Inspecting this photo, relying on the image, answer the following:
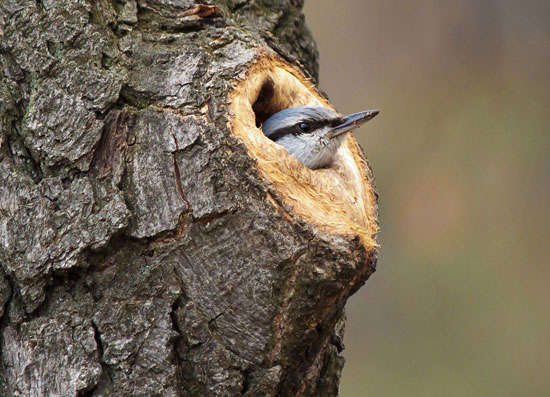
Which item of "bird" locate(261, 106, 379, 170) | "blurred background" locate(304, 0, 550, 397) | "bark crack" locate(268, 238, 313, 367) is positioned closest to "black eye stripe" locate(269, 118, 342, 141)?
"bird" locate(261, 106, 379, 170)

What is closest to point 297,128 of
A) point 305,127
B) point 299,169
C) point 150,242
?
point 305,127

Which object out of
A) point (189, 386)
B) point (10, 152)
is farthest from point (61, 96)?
point (189, 386)

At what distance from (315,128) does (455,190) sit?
1.74m

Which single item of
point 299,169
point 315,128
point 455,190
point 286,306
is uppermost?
point 455,190

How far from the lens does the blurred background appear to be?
3701 mm

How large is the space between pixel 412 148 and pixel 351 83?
20.3 inches

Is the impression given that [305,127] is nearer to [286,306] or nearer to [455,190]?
[286,306]

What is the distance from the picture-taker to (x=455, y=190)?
382 cm

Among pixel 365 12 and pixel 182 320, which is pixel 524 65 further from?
pixel 182 320

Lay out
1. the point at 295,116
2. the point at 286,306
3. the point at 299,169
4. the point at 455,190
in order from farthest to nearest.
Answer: the point at 455,190 < the point at 295,116 < the point at 299,169 < the point at 286,306

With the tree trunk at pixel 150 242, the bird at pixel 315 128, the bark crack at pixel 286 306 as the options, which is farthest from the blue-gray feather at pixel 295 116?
the bark crack at pixel 286 306

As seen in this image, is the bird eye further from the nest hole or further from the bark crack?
the bark crack

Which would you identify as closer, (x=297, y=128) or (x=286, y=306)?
(x=286, y=306)

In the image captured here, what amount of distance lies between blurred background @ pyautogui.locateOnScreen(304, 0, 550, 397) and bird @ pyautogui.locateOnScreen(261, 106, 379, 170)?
4.78 ft
